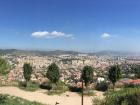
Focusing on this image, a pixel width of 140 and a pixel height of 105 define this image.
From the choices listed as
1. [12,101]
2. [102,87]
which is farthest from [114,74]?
[12,101]

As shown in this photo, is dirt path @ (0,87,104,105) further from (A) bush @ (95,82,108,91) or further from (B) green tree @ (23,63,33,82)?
(A) bush @ (95,82,108,91)

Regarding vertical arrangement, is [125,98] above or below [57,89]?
above

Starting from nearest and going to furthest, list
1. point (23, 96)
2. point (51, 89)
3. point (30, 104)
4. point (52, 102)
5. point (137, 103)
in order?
point (137, 103) → point (30, 104) → point (52, 102) → point (23, 96) → point (51, 89)

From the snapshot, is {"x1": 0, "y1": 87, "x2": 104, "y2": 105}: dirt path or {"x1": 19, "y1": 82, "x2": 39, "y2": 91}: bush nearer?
{"x1": 0, "y1": 87, "x2": 104, "y2": 105}: dirt path

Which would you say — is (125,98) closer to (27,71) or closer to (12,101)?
(12,101)

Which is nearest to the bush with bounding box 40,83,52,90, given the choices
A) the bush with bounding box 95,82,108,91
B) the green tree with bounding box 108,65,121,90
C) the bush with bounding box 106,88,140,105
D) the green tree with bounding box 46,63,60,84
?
the green tree with bounding box 46,63,60,84

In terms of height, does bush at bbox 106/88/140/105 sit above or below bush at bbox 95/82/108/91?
above

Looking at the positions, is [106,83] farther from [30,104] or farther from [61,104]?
[30,104]

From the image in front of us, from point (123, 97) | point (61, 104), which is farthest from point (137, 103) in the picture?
point (61, 104)
